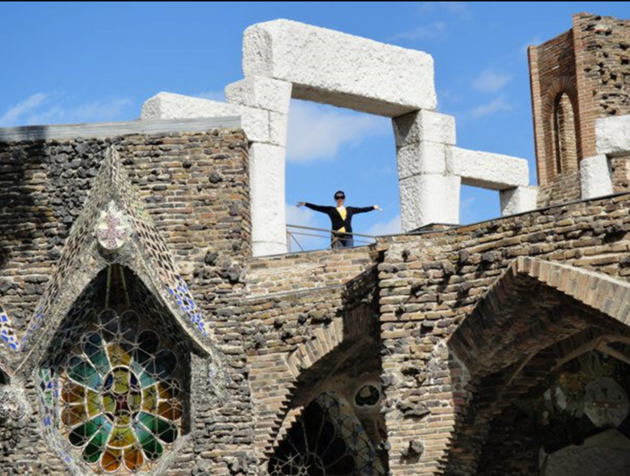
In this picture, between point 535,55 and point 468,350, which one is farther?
point 535,55

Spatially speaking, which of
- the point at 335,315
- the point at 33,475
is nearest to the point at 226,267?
the point at 335,315

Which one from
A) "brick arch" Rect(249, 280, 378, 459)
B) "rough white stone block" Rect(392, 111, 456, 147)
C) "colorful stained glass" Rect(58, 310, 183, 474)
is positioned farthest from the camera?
"rough white stone block" Rect(392, 111, 456, 147)

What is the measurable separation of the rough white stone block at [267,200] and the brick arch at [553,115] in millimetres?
6477

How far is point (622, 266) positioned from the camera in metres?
12.0

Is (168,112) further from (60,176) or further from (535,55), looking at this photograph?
(535,55)

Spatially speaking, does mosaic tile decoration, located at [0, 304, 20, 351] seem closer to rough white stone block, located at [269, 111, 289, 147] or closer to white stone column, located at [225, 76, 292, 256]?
white stone column, located at [225, 76, 292, 256]

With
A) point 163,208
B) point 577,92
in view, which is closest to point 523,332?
point 163,208

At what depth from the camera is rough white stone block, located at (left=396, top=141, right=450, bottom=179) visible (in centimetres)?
1648

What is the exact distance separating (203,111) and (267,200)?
1020 millimetres

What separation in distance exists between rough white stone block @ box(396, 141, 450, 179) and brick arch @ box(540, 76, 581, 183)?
4.66 meters

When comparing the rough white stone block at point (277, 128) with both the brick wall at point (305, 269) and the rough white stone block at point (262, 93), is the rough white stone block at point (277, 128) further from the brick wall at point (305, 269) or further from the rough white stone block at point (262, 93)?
the brick wall at point (305, 269)

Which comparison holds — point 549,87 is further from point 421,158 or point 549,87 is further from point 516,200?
point 421,158

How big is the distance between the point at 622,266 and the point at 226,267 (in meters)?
4.12

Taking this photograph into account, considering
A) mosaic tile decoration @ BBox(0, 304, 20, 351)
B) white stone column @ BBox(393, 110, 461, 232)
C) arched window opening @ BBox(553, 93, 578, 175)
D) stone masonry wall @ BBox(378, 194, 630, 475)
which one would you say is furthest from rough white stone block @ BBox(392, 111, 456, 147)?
arched window opening @ BBox(553, 93, 578, 175)
